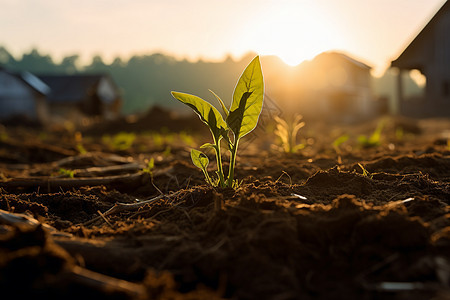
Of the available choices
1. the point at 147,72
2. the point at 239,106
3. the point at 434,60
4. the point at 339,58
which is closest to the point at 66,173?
the point at 239,106

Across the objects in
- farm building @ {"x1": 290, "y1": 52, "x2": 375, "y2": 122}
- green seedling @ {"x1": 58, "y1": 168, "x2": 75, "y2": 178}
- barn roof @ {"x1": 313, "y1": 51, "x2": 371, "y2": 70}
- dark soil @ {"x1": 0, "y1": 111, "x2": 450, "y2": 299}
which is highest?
barn roof @ {"x1": 313, "y1": 51, "x2": 371, "y2": 70}

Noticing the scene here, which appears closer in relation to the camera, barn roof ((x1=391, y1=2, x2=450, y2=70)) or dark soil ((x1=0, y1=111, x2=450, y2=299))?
dark soil ((x1=0, y1=111, x2=450, y2=299))

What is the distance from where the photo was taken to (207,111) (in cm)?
214

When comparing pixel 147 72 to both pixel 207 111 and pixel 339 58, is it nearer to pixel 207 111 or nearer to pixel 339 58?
pixel 339 58

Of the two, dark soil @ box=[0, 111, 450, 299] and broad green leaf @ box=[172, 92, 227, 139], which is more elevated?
broad green leaf @ box=[172, 92, 227, 139]

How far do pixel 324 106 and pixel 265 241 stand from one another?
2226 centimetres

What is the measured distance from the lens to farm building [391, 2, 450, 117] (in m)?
15.1

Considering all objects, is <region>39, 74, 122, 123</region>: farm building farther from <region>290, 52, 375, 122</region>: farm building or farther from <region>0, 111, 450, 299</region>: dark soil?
<region>0, 111, 450, 299</region>: dark soil

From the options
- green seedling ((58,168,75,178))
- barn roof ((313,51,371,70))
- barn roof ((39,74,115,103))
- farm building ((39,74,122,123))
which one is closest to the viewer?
green seedling ((58,168,75,178))

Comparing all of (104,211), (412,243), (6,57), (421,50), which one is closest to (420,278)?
(412,243)

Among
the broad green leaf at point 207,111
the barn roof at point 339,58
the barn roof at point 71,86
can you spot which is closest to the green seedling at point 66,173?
the broad green leaf at point 207,111

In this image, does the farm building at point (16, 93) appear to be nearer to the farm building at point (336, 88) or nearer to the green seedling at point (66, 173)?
the farm building at point (336, 88)

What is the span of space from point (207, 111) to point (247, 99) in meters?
0.23

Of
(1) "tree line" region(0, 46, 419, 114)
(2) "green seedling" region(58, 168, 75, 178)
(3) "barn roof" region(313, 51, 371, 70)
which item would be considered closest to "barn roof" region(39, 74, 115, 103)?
(3) "barn roof" region(313, 51, 371, 70)
